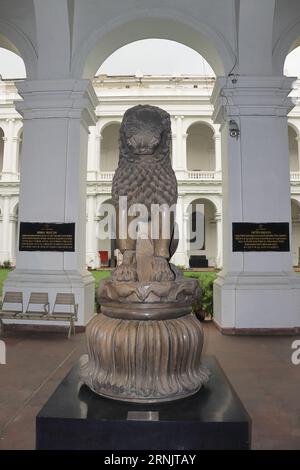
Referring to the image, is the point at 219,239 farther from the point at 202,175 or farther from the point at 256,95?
the point at 256,95

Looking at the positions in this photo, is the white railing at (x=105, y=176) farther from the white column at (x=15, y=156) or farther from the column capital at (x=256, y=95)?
the column capital at (x=256, y=95)

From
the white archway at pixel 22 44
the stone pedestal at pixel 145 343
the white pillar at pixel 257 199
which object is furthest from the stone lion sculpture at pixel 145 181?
the white archway at pixel 22 44

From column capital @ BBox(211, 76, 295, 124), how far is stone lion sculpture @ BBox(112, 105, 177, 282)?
4.09m

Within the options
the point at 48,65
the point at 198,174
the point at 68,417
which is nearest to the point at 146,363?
the point at 68,417

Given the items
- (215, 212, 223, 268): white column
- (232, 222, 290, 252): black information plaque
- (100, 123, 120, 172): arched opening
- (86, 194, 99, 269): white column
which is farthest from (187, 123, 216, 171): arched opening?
(232, 222, 290, 252): black information plaque

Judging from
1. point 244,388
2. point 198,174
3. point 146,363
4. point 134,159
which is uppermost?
point 198,174

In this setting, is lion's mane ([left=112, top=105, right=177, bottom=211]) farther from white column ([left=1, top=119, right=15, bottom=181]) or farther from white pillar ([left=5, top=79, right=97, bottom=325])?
white column ([left=1, top=119, right=15, bottom=181])

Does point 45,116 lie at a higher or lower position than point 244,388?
higher

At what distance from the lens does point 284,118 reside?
22.3 ft

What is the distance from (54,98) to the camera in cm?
672

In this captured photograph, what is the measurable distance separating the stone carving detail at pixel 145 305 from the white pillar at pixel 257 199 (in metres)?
3.63

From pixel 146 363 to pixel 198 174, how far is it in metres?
20.6

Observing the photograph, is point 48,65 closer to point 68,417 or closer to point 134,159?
point 134,159
